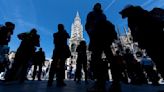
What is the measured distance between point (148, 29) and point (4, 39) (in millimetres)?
5110

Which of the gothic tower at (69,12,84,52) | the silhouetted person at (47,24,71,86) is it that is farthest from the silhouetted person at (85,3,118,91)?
the gothic tower at (69,12,84,52)

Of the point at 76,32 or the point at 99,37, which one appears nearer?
the point at 99,37

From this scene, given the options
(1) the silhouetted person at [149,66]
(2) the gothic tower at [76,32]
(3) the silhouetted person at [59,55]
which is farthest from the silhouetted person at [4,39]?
(2) the gothic tower at [76,32]

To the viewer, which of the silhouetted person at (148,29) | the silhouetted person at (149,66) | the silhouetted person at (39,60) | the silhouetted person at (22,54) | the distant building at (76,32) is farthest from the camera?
the distant building at (76,32)

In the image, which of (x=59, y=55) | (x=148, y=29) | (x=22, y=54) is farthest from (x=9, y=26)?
(x=148, y=29)

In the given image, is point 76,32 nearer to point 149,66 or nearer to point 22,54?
point 149,66

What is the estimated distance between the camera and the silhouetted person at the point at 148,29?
3635mm

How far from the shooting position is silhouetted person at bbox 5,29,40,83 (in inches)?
263

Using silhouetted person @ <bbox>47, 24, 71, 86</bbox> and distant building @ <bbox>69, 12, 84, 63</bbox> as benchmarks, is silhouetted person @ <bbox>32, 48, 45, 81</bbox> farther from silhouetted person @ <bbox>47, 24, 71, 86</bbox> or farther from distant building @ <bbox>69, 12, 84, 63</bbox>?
distant building @ <bbox>69, 12, 84, 63</bbox>

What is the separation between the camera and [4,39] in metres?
6.32

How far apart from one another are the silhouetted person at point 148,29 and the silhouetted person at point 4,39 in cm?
450

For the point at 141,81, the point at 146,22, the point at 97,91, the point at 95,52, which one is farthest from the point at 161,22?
the point at 141,81

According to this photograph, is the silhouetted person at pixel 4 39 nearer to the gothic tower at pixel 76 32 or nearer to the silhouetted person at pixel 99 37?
the silhouetted person at pixel 99 37

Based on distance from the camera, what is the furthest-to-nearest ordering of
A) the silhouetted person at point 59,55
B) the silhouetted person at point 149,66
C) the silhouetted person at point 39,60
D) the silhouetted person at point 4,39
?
1. the silhouetted person at point 39,60
2. the silhouetted person at point 149,66
3. the silhouetted person at point 4,39
4. the silhouetted person at point 59,55
